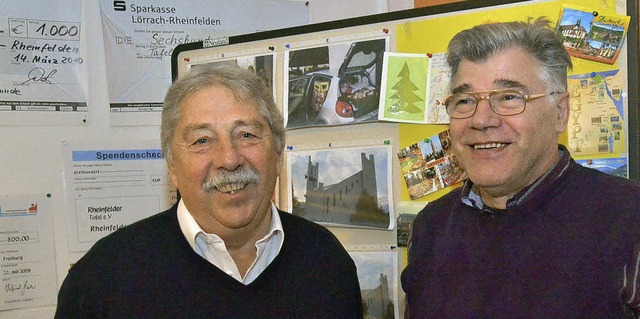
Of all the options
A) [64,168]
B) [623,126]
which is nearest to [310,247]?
[623,126]

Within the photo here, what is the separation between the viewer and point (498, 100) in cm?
151

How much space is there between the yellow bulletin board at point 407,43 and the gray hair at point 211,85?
476 mm

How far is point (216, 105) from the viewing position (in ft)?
5.41

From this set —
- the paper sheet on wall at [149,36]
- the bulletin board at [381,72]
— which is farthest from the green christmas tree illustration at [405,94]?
the paper sheet on wall at [149,36]

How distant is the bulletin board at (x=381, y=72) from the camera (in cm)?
177

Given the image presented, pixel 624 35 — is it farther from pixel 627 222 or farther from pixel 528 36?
pixel 627 222

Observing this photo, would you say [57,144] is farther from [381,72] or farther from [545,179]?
[545,179]

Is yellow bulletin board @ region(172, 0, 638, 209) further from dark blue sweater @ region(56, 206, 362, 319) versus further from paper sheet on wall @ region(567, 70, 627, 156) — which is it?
dark blue sweater @ region(56, 206, 362, 319)

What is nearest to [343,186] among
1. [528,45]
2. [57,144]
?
[528,45]

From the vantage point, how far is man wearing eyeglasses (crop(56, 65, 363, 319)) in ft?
5.28

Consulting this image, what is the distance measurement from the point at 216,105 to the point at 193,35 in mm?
1276

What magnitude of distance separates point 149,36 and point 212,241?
4.50ft
